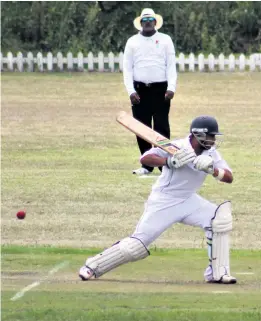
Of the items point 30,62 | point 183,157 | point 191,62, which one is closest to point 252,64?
point 191,62

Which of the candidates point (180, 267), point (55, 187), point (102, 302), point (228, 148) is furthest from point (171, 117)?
point (102, 302)

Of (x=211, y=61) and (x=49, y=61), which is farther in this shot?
(x=49, y=61)

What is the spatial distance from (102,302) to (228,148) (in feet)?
31.9

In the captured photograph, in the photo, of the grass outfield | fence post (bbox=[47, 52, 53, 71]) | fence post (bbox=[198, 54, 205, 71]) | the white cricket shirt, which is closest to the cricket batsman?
the grass outfield

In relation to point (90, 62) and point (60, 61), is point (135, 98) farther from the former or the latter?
point (60, 61)

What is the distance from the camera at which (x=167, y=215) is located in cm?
934

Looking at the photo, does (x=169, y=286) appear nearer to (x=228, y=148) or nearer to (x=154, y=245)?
(x=154, y=245)

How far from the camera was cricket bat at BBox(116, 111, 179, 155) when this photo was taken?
9266 mm

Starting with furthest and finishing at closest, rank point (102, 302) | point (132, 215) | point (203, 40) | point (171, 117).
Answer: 1. point (203, 40)
2. point (171, 117)
3. point (132, 215)
4. point (102, 302)

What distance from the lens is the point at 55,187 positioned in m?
14.6

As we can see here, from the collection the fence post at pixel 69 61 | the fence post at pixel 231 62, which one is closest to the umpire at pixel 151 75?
the fence post at pixel 231 62

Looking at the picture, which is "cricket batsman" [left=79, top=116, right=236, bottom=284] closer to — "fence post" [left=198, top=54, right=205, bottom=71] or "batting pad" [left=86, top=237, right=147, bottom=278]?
"batting pad" [left=86, top=237, right=147, bottom=278]

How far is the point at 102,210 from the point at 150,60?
270 cm

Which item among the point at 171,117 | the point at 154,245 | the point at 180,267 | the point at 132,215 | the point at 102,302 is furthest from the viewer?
the point at 171,117
